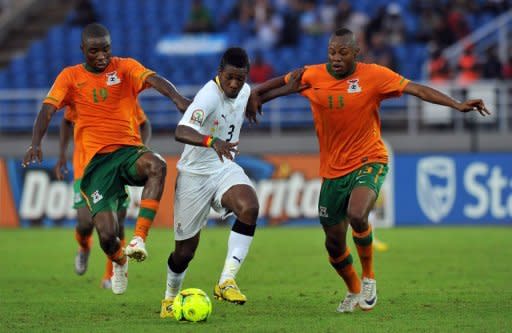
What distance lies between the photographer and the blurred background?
2195cm

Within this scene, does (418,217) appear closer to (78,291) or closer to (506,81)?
(506,81)

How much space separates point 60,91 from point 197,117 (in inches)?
70.4

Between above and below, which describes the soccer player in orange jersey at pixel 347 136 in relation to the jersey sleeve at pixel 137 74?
below

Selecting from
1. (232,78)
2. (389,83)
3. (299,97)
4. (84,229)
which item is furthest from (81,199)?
(299,97)

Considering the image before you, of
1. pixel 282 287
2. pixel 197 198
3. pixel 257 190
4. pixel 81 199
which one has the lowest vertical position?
pixel 282 287

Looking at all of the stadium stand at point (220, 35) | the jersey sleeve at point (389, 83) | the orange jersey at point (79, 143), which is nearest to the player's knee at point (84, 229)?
the orange jersey at point (79, 143)

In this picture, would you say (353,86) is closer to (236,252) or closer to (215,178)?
(215,178)

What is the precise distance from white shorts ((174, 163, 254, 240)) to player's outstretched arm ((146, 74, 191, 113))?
66cm

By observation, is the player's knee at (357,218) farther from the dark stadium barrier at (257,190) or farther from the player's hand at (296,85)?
the dark stadium barrier at (257,190)

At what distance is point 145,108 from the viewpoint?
25734mm

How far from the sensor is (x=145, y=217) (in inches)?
403

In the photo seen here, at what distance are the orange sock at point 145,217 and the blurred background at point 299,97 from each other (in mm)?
11826

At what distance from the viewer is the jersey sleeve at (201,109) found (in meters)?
9.86

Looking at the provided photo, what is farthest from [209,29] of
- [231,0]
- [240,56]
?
[240,56]
